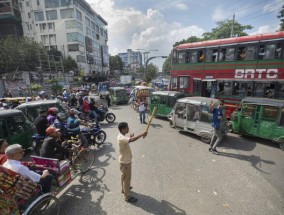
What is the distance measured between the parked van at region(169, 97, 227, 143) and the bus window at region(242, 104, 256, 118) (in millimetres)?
1223

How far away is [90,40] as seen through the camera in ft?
178

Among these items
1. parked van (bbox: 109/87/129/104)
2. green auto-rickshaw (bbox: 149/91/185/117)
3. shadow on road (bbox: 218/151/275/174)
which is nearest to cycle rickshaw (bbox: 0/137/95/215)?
shadow on road (bbox: 218/151/275/174)

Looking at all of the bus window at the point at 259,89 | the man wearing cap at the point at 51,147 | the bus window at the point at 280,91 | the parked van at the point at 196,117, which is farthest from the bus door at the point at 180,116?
the man wearing cap at the point at 51,147

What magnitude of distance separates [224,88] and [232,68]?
1330 millimetres

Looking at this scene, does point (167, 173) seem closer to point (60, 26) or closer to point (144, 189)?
point (144, 189)

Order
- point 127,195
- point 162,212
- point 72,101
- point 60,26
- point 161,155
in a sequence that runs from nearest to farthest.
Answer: point 162,212
point 127,195
point 161,155
point 72,101
point 60,26

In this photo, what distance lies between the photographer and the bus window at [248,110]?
7.72 m

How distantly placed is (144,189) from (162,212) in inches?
35.3

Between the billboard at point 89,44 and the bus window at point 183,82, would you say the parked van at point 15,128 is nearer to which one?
the bus window at point 183,82

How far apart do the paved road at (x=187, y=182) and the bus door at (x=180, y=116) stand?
4.78ft

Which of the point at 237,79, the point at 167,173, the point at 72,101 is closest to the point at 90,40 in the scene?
the point at 72,101

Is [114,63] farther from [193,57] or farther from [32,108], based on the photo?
[32,108]

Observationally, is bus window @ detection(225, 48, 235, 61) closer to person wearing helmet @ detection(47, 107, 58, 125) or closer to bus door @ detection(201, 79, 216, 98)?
bus door @ detection(201, 79, 216, 98)

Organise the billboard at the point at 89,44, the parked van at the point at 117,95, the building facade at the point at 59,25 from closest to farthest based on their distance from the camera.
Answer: the parked van at the point at 117,95 → the building facade at the point at 59,25 → the billboard at the point at 89,44
